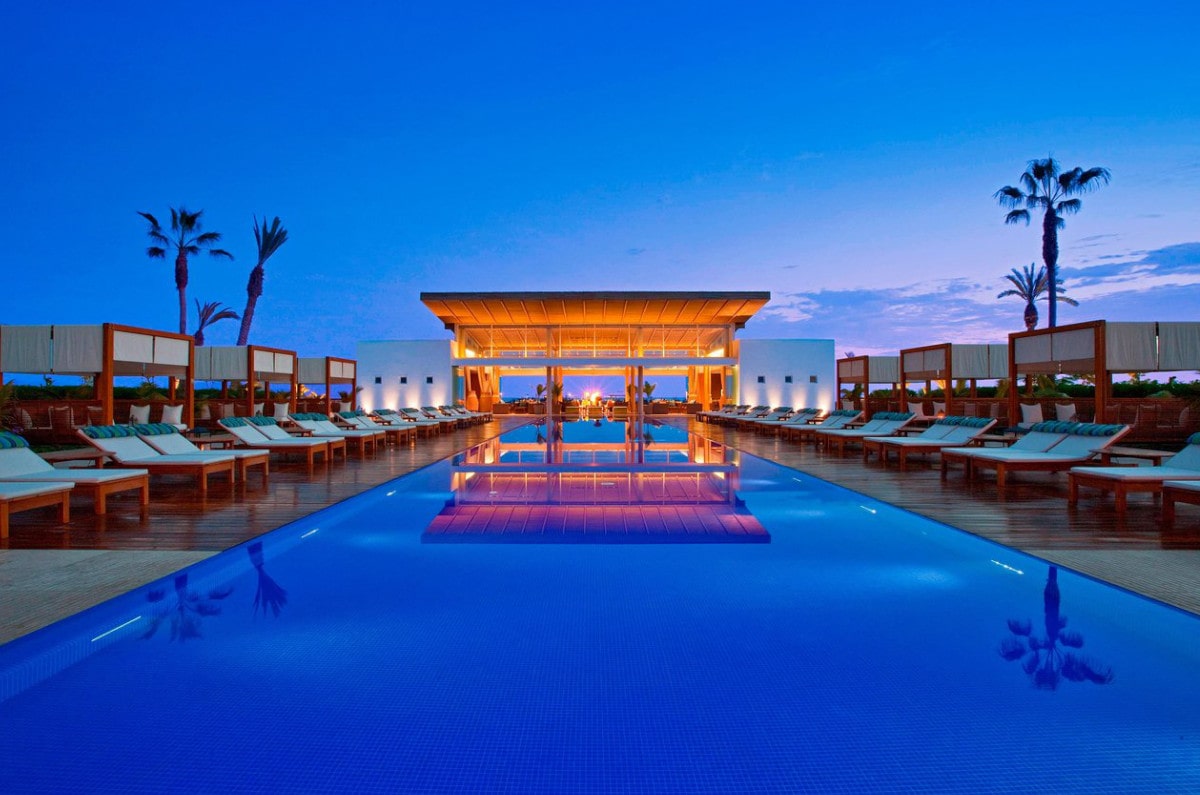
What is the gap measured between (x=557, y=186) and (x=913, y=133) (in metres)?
17.9

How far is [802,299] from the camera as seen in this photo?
50.9 meters

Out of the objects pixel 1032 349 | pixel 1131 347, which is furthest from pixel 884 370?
pixel 1032 349

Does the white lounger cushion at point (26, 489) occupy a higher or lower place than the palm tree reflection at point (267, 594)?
higher

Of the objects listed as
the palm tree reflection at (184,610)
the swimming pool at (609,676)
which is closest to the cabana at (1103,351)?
the swimming pool at (609,676)

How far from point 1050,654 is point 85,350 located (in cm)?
1288

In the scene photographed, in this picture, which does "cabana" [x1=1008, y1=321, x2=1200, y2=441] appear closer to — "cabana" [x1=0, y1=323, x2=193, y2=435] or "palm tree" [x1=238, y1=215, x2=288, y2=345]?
"cabana" [x1=0, y1=323, x2=193, y2=435]

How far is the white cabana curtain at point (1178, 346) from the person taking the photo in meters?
12.1

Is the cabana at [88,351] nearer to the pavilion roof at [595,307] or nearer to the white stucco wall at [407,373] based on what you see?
the pavilion roof at [595,307]

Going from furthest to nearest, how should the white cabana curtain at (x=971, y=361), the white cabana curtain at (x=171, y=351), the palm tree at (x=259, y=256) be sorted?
1. the palm tree at (x=259, y=256)
2. the white cabana curtain at (x=971, y=361)
3. the white cabana curtain at (x=171, y=351)

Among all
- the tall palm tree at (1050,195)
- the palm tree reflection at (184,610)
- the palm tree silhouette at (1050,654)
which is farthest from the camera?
the tall palm tree at (1050,195)

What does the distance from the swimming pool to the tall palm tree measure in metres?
22.2

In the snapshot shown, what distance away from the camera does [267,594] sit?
3.84m

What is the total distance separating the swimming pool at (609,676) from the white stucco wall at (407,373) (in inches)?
835

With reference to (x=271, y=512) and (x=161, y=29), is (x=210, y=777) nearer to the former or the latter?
(x=271, y=512)
